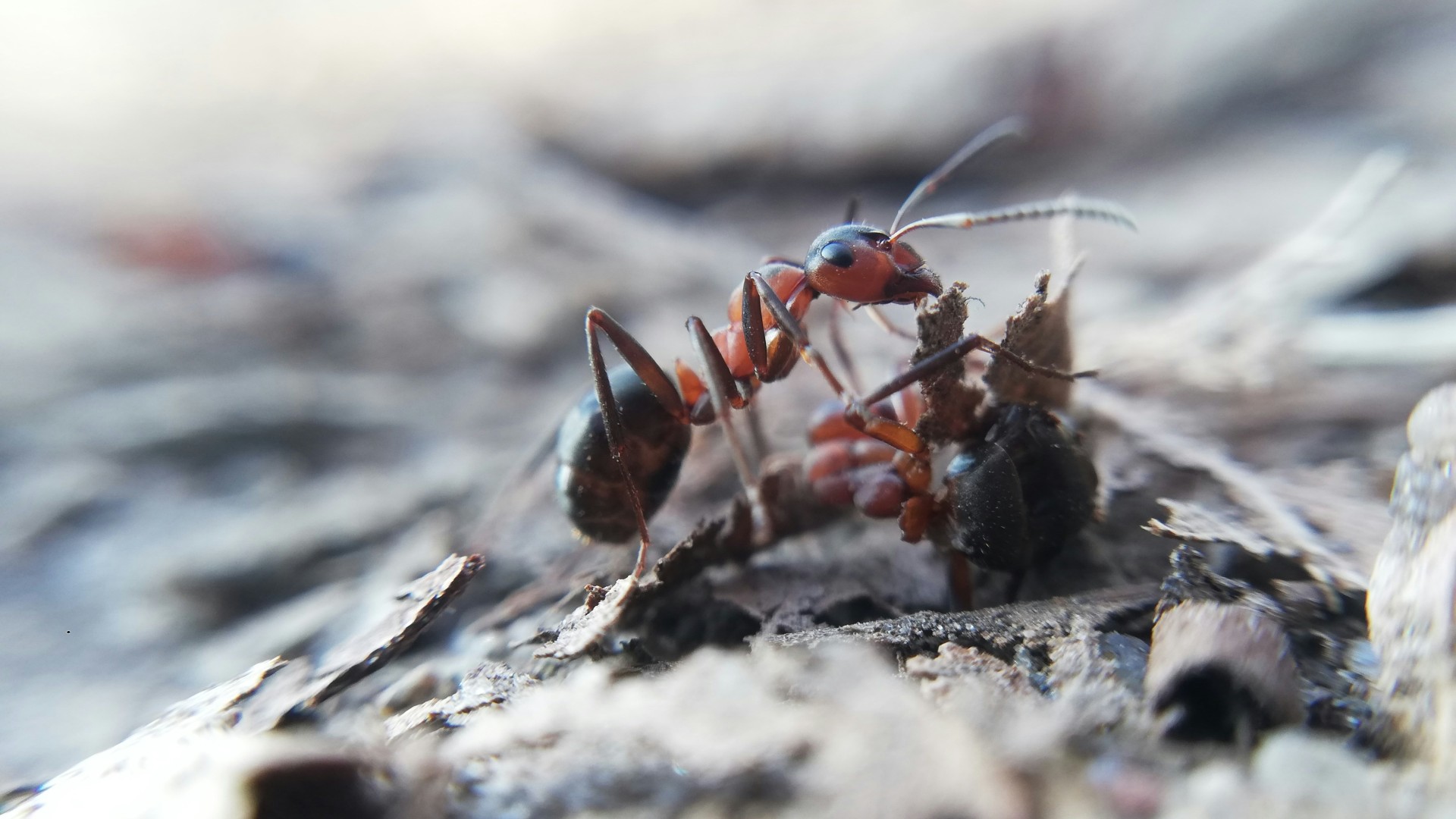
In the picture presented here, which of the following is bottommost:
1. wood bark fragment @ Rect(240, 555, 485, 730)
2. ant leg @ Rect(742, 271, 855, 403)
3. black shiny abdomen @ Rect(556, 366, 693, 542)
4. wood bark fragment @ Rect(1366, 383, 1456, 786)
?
wood bark fragment @ Rect(1366, 383, 1456, 786)

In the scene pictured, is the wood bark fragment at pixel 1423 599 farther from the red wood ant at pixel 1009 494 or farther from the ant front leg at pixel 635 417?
the ant front leg at pixel 635 417


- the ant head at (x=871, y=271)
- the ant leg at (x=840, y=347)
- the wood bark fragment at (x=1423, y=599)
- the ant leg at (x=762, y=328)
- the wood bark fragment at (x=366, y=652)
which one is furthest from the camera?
the ant leg at (x=840, y=347)

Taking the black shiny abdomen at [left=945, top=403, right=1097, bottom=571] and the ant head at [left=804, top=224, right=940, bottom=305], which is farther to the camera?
the ant head at [left=804, top=224, right=940, bottom=305]

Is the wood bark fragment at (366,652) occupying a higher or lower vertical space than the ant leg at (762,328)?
lower

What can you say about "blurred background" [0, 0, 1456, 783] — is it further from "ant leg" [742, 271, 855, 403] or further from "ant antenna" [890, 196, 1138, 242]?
"ant leg" [742, 271, 855, 403]

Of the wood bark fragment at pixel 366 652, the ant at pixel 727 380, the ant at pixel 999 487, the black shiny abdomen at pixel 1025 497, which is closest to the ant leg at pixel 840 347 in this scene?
the ant at pixel 727 380

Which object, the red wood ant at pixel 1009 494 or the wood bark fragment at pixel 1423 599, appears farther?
the red wood ant at pixel 1009 494

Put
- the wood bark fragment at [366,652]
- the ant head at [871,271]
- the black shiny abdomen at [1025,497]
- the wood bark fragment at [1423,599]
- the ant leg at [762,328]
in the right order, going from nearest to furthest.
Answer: the wood bark fragment at [1423,599] < the wood bark fragment at [366,652] < the black shiny abdomen at [1025,497] < the ant leg at [762,328] < the ant head at [871,271]

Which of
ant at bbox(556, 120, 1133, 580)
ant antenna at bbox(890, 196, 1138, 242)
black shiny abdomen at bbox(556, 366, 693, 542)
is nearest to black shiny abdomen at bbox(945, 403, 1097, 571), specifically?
ant at bbox(556, 120, 1133, 580)
